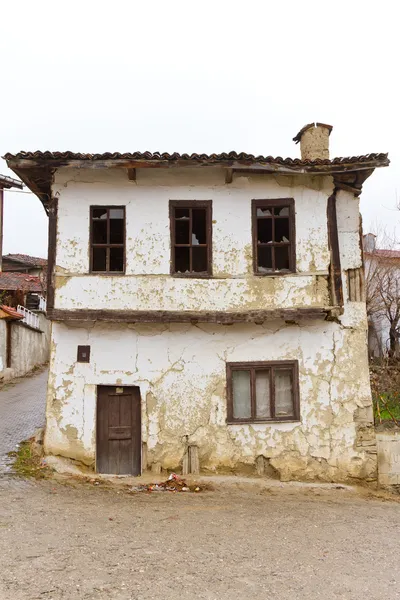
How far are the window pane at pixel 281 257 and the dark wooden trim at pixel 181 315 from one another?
0.97 m

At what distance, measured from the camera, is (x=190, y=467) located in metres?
9.98

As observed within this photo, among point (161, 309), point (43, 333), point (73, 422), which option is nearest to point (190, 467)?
point (73, 422)

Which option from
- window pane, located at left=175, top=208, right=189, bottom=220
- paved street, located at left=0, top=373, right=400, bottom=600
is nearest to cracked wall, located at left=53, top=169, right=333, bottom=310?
window pane, located at left=175, top=208, right=189, bottom=220

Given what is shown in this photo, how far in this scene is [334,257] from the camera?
410 inches

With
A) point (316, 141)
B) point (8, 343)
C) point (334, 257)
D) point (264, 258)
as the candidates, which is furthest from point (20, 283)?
point (334, 257)

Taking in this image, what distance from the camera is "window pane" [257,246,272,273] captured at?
1042 cm

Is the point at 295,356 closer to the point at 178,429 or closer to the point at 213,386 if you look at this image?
the point at 213,386

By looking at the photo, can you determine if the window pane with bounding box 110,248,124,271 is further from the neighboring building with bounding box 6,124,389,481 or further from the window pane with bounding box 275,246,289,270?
the window pane with bounding box 275,246,289,270

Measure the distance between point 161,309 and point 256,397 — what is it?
2501 mm

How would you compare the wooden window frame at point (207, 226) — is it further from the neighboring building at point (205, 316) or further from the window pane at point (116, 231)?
the window pane at point (116, 231)

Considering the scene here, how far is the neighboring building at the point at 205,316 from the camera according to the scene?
10023 mm

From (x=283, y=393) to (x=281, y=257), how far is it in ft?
8.74

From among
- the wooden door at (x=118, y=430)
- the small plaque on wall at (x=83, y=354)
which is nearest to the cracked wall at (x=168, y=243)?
the small plaque on wall at (x=83, y=354)

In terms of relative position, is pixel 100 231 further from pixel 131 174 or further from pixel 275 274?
pixel 275 274
